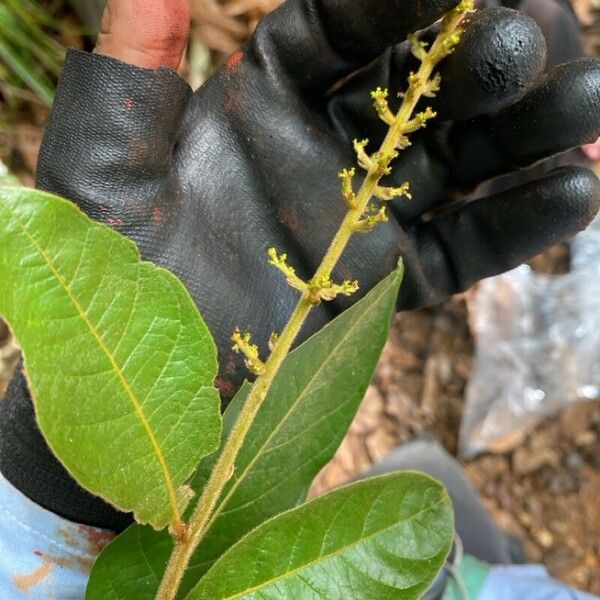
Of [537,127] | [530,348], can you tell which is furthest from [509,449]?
[537,127]

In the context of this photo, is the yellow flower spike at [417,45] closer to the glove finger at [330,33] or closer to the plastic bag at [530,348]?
the glove finger at [330,33]

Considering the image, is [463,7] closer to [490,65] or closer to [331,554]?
[490,65]

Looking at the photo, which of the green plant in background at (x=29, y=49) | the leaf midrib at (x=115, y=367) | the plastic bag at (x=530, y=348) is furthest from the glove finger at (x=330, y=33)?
the plastic bag at (x=530, y=348)

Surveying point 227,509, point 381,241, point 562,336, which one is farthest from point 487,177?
point 562,336

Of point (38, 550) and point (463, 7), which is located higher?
point (463, 7)

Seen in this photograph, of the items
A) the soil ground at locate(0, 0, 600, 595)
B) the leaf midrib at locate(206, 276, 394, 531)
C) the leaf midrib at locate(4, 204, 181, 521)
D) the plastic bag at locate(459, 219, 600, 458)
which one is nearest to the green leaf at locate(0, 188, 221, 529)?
the leaf midrib at locate(4, 204, 181, 521)

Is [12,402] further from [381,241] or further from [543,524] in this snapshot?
[543,524]

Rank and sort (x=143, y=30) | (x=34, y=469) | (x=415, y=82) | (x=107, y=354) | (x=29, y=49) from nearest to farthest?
(x=107, y=354) → (x=415, y=82) → (x=143, y=30) → (x=34, y=469) → (x=29, y=49)
